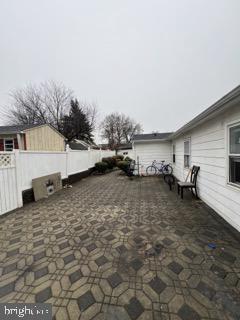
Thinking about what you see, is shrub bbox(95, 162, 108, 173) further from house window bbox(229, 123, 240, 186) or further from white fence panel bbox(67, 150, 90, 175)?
house window bbox(229, 123, 240, 186)

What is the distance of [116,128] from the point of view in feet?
110

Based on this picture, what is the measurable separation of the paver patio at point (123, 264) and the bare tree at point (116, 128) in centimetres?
2827

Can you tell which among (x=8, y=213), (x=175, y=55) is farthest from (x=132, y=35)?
(x=8, y=213)

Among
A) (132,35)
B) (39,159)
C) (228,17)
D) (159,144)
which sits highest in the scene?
(132,35)

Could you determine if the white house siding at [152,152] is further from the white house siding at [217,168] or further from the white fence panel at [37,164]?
the white fence panel at [37,164]

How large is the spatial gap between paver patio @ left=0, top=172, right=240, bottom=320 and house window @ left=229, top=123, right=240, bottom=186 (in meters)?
1.02

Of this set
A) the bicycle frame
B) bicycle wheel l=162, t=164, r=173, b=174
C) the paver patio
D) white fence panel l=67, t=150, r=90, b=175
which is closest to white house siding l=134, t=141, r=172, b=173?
the bicycle frame

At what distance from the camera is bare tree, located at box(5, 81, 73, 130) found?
19.8 metres

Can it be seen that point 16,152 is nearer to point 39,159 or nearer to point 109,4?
point 39,159

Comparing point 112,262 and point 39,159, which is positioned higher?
point 39,159

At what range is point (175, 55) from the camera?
7.92 metres

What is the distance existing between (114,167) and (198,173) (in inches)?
427
